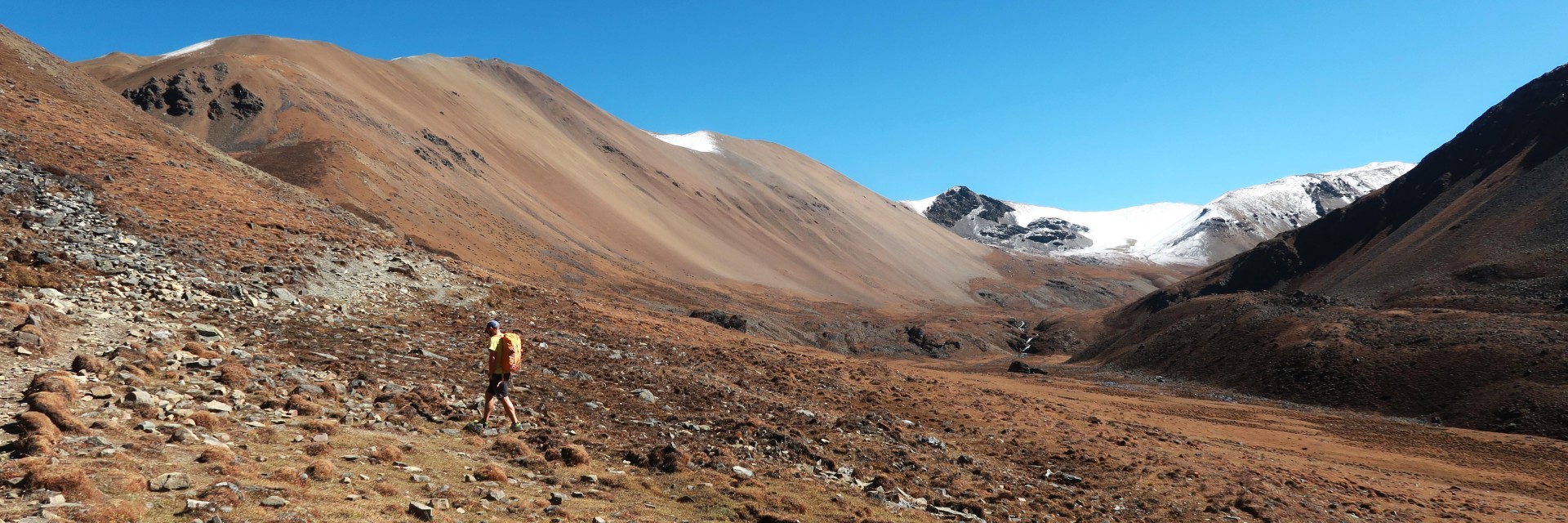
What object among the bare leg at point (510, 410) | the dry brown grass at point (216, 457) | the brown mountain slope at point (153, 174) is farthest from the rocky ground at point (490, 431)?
the brown mountain slope at point (153, 174)

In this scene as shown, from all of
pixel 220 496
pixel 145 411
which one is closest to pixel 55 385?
pixel 145 411

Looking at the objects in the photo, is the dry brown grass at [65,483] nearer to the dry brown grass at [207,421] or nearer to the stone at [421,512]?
the stone at [421,512]

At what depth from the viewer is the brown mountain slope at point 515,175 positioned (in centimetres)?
6162

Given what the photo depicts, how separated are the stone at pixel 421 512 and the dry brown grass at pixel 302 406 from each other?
4.67 m

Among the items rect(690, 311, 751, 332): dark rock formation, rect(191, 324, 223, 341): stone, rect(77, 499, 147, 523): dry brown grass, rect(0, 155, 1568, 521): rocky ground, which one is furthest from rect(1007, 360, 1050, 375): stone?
rect(77, 499, 147, 523): dry brown grass

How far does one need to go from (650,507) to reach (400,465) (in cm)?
341

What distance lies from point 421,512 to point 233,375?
654 centimetres

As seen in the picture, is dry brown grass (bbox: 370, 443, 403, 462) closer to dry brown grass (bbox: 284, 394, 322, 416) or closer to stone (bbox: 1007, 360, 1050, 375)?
dry brown grass (bbox: 284, 394, 322, 416)

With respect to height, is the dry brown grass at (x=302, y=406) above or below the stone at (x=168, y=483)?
above

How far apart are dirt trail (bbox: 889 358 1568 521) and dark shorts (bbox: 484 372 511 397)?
16.1m

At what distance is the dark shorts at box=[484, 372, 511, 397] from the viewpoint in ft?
46.8

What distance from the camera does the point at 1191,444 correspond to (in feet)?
87.5

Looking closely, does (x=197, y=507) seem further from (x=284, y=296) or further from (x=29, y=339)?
(x=284, y=296)

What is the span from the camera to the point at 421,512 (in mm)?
8922
